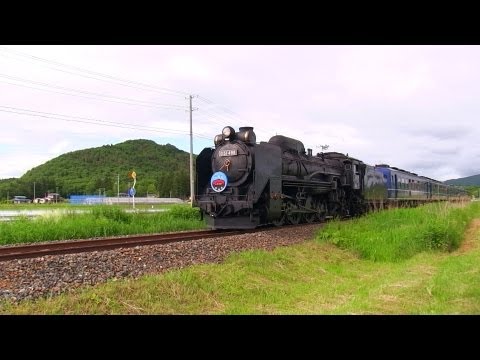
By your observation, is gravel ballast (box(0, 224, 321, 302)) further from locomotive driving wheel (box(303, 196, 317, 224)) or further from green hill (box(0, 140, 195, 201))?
green hill (box(0, 140, 195, 201))

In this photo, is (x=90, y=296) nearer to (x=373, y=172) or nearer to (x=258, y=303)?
(x=258, y=303)

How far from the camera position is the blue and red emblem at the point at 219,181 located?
52.4 feet

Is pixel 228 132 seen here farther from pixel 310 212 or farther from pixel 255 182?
pixel 310 212

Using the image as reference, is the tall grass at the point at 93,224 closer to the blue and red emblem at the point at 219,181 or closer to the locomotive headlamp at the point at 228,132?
the blue and red emblem at the point at 219,181

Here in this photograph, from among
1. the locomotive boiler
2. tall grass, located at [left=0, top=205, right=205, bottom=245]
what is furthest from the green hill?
the locomotive boiler

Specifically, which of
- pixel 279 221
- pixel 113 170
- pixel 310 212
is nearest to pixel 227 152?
pixel 279 221

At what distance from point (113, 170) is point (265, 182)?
2977 inches

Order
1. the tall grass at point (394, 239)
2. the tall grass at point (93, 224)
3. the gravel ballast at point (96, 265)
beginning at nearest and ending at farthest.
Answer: the gravel ballast at point (96, 265) → the tall grass at point (394, 239) → the tall grass at point (93, 224)

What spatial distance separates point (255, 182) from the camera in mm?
15367

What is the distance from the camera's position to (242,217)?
15672 mm

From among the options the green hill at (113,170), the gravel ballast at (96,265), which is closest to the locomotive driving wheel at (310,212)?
the gravel ballast at (96,265)

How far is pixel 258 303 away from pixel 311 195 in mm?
12441
